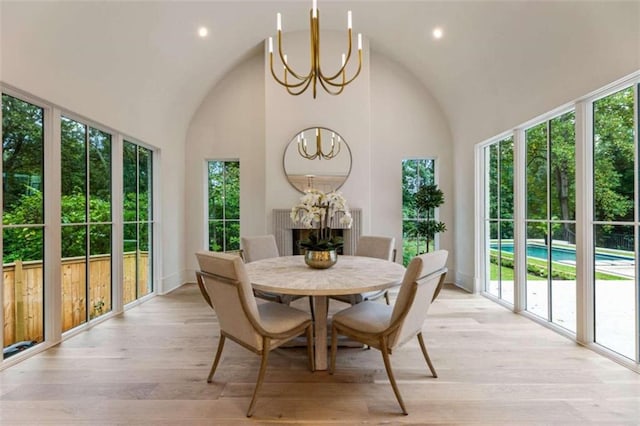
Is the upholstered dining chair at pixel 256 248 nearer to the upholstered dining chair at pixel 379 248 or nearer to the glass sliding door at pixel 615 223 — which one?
the upholstered dining chair at pixel 379 248

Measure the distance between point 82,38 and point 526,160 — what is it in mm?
4560

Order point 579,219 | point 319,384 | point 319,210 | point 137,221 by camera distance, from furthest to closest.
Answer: point 137,221 < point 579,219 < point 319,210 < point 319,384

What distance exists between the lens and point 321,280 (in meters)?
2.06

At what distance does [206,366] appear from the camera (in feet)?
7.55

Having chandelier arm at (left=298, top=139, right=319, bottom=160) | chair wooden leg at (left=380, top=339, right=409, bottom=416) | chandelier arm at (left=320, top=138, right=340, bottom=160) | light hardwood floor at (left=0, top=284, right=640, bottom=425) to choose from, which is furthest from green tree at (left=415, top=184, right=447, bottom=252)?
chair wooden leg at (left=380, top=339, right=409, bottom=416)

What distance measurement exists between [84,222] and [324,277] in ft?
8.51

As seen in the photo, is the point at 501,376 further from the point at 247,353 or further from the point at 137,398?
the point at 137,398

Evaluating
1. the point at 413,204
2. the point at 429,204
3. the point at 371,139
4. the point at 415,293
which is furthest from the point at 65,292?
the point at 413,204

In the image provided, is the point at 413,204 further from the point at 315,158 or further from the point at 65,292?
the point at 65,292

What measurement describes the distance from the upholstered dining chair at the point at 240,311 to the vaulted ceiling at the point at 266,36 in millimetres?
2101

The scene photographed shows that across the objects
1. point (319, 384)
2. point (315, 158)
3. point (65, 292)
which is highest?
point (315, 158)

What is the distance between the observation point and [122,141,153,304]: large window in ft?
12.4

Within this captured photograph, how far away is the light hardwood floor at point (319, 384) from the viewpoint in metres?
1.76

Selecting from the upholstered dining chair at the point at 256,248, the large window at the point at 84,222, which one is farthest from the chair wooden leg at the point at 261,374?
the large window at the point at 84,222
